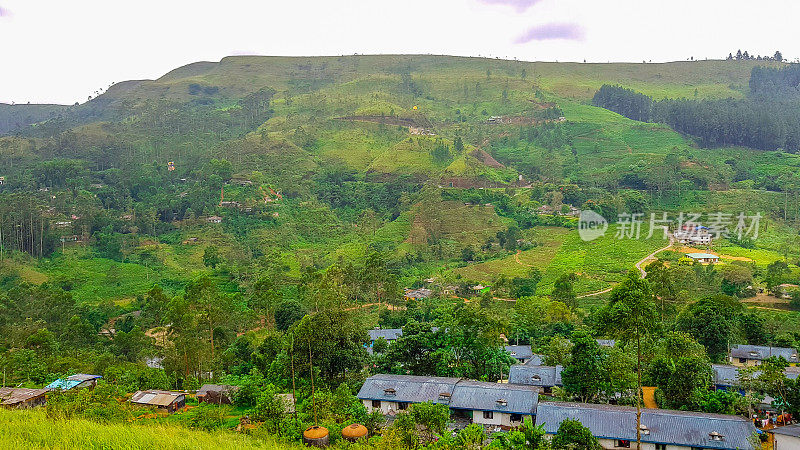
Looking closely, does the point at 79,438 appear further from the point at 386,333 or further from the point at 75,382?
the point at 386,333

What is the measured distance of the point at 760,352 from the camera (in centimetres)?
2714

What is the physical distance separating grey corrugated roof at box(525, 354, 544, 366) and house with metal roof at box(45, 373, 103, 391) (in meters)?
19.3

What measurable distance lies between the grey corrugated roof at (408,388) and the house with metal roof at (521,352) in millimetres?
7762

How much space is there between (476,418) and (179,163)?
205 feet

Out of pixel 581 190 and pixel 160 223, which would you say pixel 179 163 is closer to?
pixel 160 223

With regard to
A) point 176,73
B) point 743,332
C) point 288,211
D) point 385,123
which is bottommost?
point 743,332

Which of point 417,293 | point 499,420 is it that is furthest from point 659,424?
point 417,293

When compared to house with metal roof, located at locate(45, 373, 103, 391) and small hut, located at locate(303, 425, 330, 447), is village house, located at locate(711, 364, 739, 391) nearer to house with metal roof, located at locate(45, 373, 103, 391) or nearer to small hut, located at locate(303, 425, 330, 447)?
small hut, located at locate(303, 425, 330, 447)

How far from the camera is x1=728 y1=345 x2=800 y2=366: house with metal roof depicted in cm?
2691

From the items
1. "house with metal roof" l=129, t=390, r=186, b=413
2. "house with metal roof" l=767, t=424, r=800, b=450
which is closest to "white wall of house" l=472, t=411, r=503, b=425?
"house with metal roof" l=767, t=424, r=800, b=450

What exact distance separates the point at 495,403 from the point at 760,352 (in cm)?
1593

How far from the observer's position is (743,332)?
29750 millimetres

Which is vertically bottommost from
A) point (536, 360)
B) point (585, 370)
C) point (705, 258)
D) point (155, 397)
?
point (536, 360)

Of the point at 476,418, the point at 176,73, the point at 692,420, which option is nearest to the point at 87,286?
the point at 476,418
